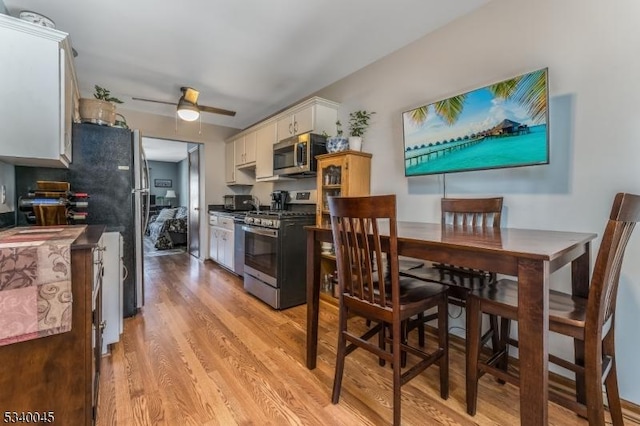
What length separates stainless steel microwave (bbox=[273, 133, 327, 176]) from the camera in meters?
3.12

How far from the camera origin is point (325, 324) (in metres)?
2.52

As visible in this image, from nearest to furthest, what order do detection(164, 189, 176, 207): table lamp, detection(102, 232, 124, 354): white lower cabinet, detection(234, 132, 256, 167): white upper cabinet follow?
detection(102, 232, 124, 354): white lower cabinet → detection(234, 132, 256, 167): white upper cabinet → detection(164, 189, 176, 207): table lamp

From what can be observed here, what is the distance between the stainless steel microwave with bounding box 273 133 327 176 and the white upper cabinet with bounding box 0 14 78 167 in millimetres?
1974

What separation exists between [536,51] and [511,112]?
19.3 inches

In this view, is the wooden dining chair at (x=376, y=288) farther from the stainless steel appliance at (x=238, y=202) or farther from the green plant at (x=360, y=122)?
the stainless steel appliance at (x=238, y=202)

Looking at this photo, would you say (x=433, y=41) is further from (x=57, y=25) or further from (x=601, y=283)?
(x=57, y=25)

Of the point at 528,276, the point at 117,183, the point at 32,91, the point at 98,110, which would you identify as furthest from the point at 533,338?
the point at 98,110

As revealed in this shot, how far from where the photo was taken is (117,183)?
2.53 metres

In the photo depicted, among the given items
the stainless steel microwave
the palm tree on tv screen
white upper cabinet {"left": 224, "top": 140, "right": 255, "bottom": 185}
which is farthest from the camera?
white upper cabinet {"left": 224, "top": 140, "right": 255, "bottom": 185}

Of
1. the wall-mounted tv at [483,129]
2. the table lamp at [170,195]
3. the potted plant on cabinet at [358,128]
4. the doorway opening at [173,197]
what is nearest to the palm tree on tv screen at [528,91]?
the wall-mounted tv at [483,129]

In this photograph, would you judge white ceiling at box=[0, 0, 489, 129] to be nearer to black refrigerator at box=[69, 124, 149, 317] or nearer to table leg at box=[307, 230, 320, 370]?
black refrigerator at box=[69, 124, 149, 317]

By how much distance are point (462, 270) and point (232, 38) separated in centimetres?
262

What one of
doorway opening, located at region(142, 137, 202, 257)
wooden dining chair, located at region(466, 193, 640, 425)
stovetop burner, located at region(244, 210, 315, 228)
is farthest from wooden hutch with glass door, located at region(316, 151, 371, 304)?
A: doorway opening, located at region(142, 137, 202, 257)

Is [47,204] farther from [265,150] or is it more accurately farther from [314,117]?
[265,150]
